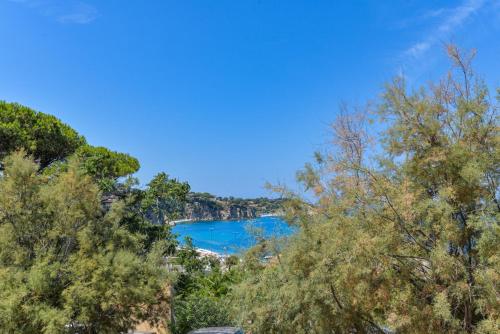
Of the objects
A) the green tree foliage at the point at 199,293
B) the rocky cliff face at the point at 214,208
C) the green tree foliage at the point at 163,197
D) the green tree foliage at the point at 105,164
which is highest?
the rocky cliff face at the point at 214,208

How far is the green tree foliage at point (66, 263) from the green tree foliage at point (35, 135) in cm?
626

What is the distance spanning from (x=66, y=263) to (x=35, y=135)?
364 inches

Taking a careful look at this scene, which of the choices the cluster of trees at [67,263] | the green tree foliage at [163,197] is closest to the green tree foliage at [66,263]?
the cluster of trees at [67,263]

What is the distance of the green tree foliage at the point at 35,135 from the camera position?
14.2 m

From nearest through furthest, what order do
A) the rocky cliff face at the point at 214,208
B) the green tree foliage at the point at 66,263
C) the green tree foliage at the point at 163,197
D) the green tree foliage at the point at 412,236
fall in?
the green tree foliage at the point at 412,236
the green tree foliage at the point at 66,263
the green tree foliage at the point at 163,197
the rocky cliff face at the point at 214,208

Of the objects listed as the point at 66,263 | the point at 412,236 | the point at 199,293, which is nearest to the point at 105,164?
the point at 199,293

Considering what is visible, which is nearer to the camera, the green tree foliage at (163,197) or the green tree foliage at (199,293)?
the green tree foliage at (199,293)

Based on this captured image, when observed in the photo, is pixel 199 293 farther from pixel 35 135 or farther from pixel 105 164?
pixel 35 135

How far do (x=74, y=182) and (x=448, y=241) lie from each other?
6657 mm

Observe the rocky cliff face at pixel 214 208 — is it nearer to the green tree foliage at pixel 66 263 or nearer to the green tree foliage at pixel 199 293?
the green tree foliage at pixel 199 293

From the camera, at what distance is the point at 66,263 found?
25.1 feet

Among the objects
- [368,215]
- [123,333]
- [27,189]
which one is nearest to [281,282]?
[368,215]

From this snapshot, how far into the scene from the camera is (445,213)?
18.0 ft

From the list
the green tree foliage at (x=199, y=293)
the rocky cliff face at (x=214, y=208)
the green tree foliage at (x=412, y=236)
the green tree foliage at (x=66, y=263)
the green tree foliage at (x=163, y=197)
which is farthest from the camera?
the rocky cliff face at (x=214, y=208)
